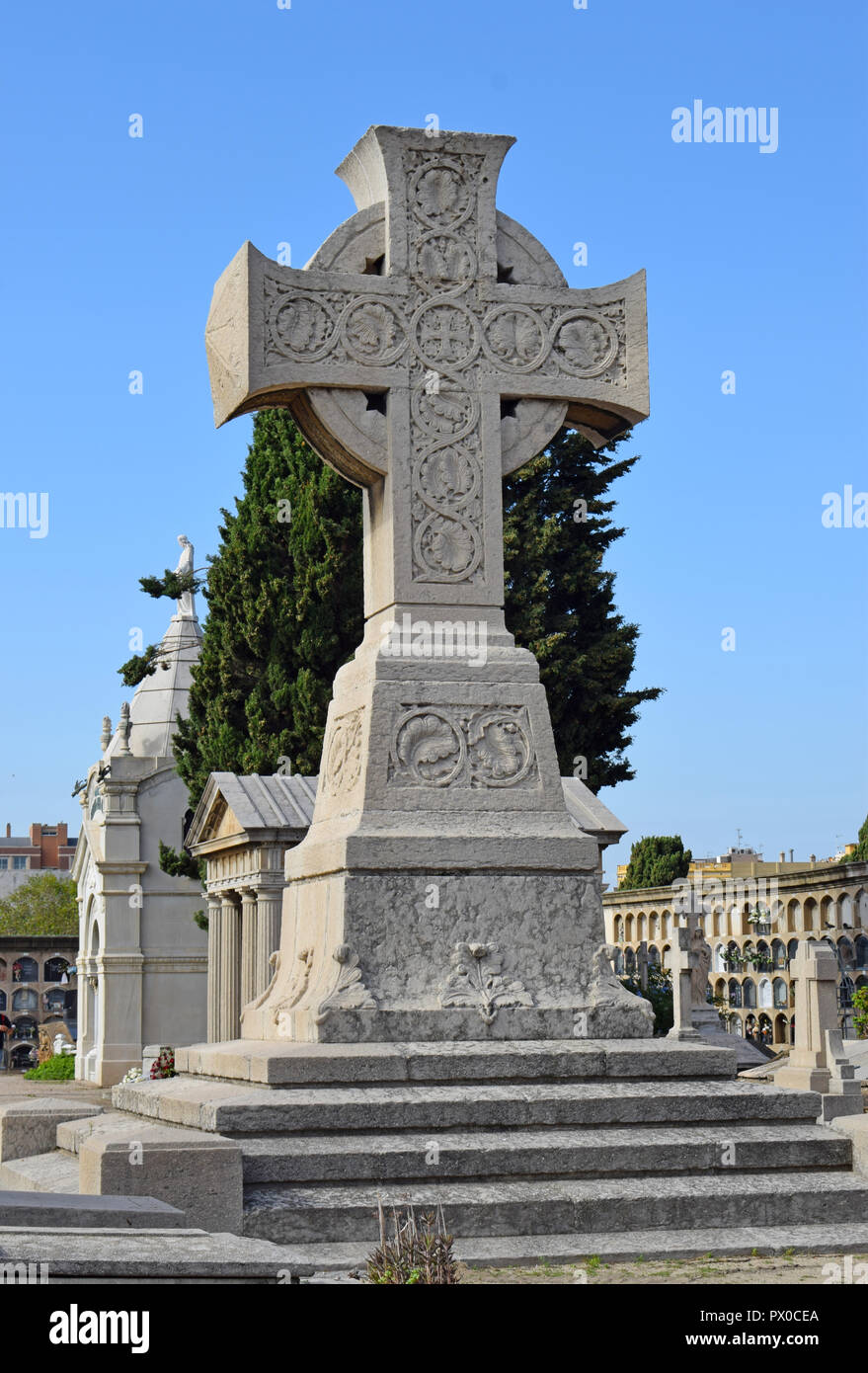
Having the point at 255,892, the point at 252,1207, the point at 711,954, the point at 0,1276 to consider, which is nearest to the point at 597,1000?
the point at 252,1207

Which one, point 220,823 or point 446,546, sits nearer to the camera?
point 446,546

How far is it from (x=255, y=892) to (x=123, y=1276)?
645 inches

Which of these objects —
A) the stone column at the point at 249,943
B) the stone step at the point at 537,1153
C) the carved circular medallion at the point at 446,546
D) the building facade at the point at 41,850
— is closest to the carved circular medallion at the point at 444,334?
the carved circular medallion at the point at 446,546

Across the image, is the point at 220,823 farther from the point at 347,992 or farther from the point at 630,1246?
the point at 630,1246

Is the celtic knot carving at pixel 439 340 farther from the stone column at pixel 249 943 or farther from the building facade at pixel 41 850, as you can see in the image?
the building facade at pixel 41 850

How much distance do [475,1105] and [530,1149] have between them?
30 centimetres

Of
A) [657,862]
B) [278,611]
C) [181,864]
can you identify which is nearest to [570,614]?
[278,611]

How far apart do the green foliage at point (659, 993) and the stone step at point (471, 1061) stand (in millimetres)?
13617

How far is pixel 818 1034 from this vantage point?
54.0 feet

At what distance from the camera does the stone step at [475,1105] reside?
648 centimetres

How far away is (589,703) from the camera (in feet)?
82.9

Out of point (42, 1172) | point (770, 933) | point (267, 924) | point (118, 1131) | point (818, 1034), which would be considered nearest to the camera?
point (118, 1131)

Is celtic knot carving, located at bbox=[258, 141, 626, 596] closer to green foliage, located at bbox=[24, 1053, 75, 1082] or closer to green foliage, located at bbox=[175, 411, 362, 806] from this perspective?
green foliage, located at bbox=[175, 411, 362, 806]
